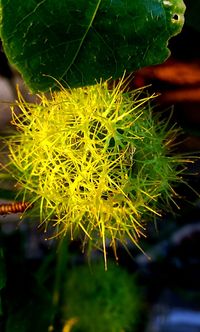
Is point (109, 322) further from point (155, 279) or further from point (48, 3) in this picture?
point (48, 3)

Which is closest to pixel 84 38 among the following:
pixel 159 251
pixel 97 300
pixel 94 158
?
pixel 94 158

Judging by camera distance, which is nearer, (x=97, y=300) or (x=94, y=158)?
(x=94, y=158)

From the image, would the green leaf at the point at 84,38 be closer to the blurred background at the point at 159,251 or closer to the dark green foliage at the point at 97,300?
the blurred background at the point at 159,251

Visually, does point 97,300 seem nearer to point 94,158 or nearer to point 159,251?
point 159,251

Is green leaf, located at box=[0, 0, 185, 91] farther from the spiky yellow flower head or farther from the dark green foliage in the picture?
the dark green foliage

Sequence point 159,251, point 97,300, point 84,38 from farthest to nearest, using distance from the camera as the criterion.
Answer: point 159,251 → point 97,300 → point 84,38

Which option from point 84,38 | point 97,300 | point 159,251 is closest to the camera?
point 84,38

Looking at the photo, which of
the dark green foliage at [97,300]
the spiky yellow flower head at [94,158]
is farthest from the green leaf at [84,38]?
the dark green foliage at [97,300]
